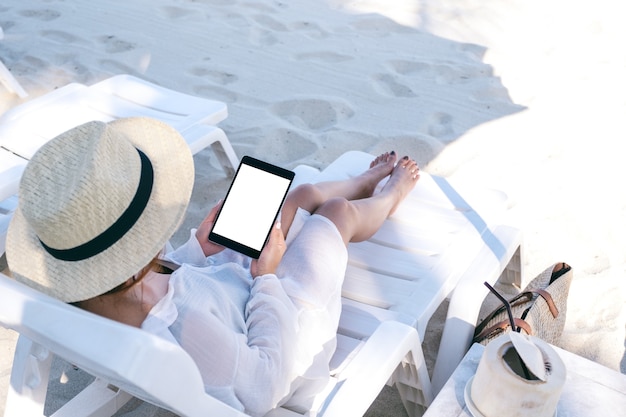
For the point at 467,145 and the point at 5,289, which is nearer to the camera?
the point at 5,289

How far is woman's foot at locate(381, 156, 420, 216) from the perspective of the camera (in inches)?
101

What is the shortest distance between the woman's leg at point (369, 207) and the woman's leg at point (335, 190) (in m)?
0.06

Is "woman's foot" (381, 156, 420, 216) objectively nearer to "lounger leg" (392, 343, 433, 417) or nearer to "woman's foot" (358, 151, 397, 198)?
"woman's foot" (358, 151, 397, 198)

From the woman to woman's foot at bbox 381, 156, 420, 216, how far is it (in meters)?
0.46

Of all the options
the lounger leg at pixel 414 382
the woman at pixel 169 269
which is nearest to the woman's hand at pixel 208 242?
the woman at pixel 169 269

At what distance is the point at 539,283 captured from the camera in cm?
216

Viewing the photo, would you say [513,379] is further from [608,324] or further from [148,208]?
[608,324]

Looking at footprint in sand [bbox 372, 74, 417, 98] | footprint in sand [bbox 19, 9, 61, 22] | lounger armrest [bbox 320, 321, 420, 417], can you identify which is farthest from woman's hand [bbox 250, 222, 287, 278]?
footprint in sand [bbox 19, 9, 61, 22]

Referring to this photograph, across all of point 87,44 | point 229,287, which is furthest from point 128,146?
point 87,44

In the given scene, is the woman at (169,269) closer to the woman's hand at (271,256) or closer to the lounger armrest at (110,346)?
the woman's hand at (271,256)

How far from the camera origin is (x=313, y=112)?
3.87 meters

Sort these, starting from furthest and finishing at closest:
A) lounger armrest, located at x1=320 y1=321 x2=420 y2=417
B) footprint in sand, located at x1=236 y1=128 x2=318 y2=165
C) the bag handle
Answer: footprint in sand, located at x1=236 y1=128 x2=318 y2=165 < the bag handle < lounger armrest, located at x1=320 y1=321 x2=420 y2=417

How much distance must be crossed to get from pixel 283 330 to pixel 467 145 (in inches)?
81.0

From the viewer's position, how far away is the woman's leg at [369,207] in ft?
7.35
